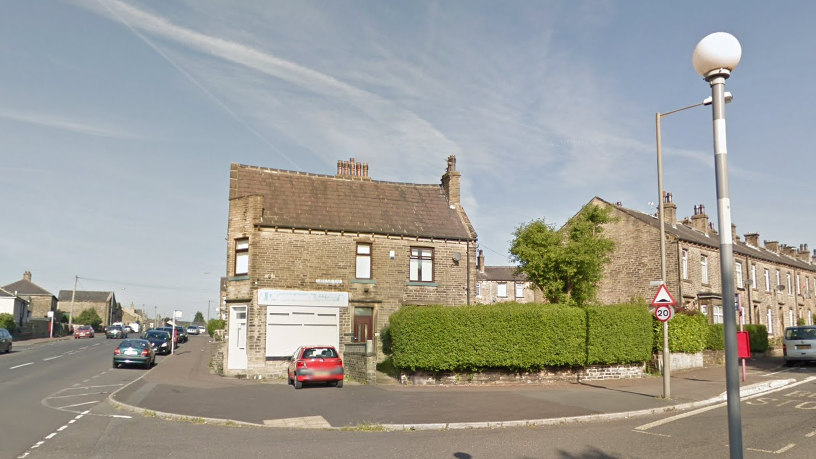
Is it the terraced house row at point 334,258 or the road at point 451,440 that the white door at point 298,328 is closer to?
the terraced house row at point 334,258

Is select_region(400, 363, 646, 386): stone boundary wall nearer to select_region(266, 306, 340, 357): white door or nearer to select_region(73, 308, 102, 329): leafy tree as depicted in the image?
select_region(266, 306, 340, 357): white door

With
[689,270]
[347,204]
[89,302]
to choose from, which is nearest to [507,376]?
[347,204]

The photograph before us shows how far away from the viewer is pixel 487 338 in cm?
1998

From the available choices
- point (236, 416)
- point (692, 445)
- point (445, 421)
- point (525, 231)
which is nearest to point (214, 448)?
point (236, 416)

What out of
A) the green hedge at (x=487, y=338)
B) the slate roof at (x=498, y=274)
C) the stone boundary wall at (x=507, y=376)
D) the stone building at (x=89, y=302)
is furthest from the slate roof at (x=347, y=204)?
the stone building at (x=89, y=302)

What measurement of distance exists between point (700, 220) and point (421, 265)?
25142 millimetres

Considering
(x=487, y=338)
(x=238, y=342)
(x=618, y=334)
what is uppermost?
(x=618, y=334)

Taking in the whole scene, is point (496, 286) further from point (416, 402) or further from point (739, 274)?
point (416, 402)

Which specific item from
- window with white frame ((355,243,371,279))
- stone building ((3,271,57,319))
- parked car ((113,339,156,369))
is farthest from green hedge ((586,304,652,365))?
stone building ((3,271,57,319))

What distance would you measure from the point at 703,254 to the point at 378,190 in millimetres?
21569

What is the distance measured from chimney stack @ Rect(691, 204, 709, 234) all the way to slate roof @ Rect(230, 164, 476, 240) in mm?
21993

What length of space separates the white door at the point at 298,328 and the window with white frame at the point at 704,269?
2372cm

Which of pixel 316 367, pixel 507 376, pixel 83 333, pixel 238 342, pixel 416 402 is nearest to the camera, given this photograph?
pixel 416 402

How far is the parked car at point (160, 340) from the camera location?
39031 mm
